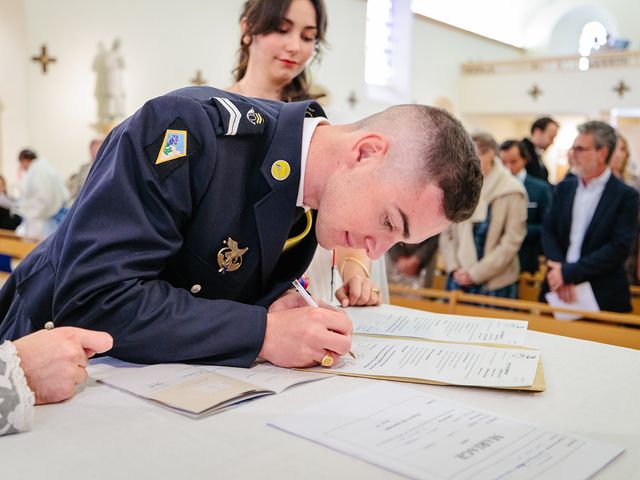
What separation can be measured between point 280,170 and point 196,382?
50cm

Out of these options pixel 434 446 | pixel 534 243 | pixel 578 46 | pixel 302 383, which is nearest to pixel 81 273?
pixel 302 383

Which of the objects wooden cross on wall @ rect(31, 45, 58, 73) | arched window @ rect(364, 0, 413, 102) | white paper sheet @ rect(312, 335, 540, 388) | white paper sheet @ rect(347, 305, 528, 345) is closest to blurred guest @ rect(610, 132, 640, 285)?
white paper sheet @ rect(347, 305, 528, 345)

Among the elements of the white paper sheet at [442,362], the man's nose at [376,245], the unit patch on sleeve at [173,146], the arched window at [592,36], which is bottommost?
the white paper sheet at [442,362]

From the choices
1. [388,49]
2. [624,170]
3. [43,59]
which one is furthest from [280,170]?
[388,49]

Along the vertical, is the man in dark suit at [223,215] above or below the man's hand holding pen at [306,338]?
above

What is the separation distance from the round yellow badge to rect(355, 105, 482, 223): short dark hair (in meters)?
0.22

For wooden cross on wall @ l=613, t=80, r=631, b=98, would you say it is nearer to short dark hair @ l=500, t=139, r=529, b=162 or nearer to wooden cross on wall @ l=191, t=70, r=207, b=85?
wooden cross on wall @ l=191, t=70, r=207, b=85

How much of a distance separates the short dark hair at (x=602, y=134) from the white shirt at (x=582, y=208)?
13 centimetres

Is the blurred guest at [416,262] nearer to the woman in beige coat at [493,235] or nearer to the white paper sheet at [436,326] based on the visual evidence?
the woman in beige coat at [493,235]

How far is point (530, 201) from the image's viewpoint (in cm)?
506

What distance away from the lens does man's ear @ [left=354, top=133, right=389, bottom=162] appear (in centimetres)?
143

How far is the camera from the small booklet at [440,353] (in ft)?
4.33

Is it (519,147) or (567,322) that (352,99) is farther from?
(567,322)

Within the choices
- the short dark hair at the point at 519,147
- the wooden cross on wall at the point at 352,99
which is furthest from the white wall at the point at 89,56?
the short dark hair at the point at 519,147
